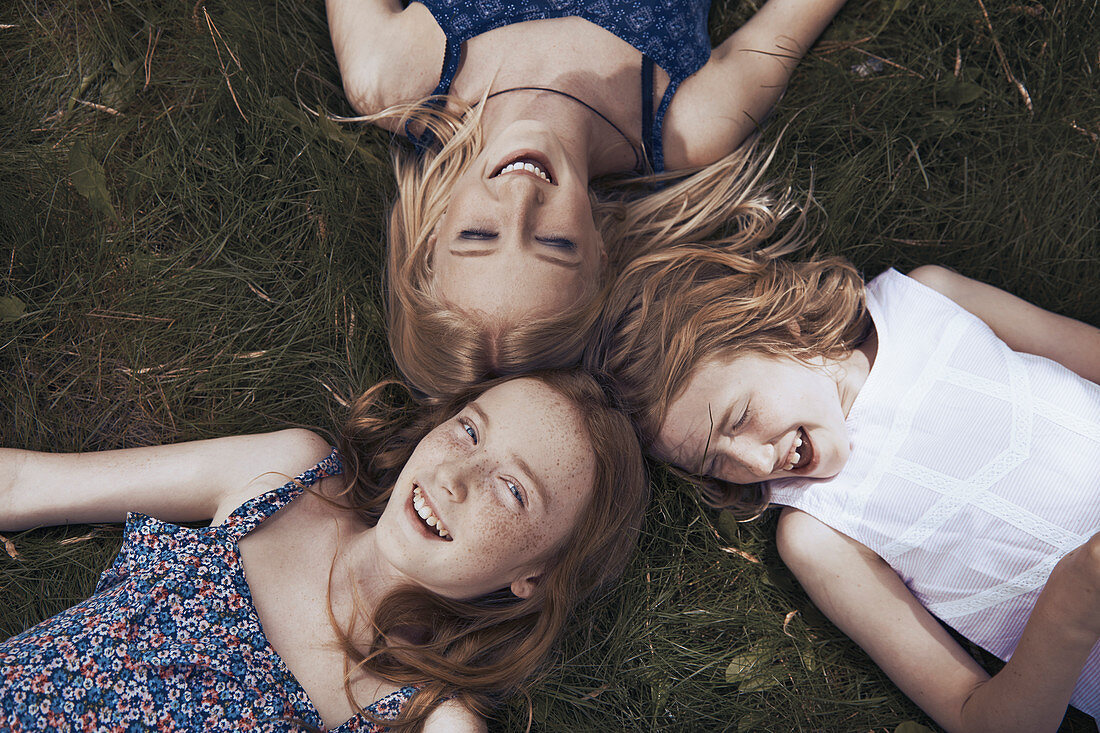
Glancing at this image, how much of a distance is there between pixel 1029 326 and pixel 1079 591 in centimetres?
101

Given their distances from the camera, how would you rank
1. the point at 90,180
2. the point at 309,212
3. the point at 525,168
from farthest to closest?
the point at 309,212 → the point at 90,180 → the point at 525,168

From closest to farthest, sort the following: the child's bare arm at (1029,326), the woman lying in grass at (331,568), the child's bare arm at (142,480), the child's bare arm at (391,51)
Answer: the woman lying in grass at (331,568)
the child's bare arm at (142,480)
the child's bare arm at (1029,326)
the child's bare arm at (391,51)

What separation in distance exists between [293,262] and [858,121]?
231 centimetres

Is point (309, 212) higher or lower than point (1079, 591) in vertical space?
higher

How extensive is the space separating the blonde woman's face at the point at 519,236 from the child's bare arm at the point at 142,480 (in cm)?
85

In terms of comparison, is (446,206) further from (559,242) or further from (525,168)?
(559,242)

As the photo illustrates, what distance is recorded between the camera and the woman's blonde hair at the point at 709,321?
7.88 ft

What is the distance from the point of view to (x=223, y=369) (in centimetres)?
274

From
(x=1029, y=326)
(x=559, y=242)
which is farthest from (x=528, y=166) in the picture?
(x=1029, y=326)

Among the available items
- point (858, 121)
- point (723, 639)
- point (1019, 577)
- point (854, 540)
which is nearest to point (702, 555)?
point (723, 639)

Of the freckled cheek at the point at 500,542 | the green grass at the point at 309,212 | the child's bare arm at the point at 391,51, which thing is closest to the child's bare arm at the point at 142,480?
the green grass at the point at 309,212

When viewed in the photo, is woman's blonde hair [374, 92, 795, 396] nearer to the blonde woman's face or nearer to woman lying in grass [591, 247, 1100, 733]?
the blonde woman's face

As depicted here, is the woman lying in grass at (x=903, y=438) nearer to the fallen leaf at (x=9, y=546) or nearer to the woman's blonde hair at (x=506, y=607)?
the woman's blonde hair at (x=506, y=607)

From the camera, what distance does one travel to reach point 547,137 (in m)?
2.29
